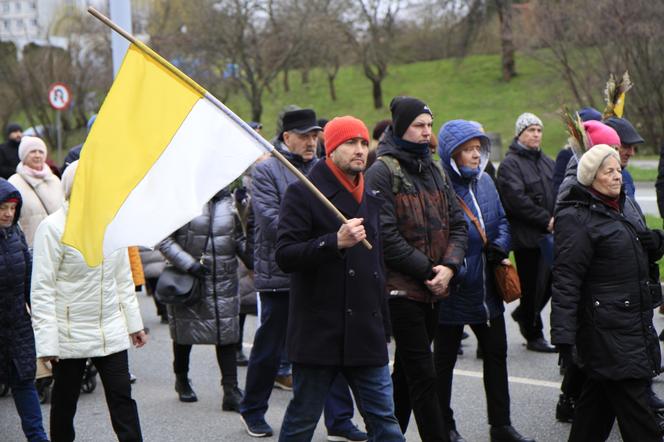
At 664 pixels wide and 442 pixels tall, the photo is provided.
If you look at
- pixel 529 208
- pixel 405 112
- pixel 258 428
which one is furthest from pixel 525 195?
pixel 258 428

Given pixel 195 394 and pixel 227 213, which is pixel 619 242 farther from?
pixel 195 394

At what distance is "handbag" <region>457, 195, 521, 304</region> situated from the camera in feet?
18.6

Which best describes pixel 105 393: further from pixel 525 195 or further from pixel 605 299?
pixel 525 195

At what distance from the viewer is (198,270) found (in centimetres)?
659

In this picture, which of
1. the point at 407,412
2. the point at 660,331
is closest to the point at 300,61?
the point at 660,331

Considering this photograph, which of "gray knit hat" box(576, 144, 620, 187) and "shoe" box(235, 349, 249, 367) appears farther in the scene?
"shoe" box(235, 349, 249, 367)

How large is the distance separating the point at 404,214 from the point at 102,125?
1.71m

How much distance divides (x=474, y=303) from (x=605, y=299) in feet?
3.33

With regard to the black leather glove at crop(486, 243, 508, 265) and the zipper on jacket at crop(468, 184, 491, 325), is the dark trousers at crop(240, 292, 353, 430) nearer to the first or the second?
the zipper on jacket at crop(468, 184, 491, 325)

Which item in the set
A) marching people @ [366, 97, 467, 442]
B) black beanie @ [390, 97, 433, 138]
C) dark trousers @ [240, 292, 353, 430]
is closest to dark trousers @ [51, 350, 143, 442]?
dark trousers @ [240, 292, 353, 430]

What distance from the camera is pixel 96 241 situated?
438cm

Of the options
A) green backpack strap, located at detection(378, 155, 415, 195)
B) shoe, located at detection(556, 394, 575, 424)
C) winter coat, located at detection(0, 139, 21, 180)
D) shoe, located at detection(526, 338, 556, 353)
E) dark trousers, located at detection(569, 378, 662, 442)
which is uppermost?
green backpack strap, located at detection(378, 155, 415, 195)

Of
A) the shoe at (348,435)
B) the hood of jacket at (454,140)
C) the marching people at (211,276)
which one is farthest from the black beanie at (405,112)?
the shoe at (348,435)

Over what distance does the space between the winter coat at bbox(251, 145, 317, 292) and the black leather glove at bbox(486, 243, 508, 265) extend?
1.26 meters
